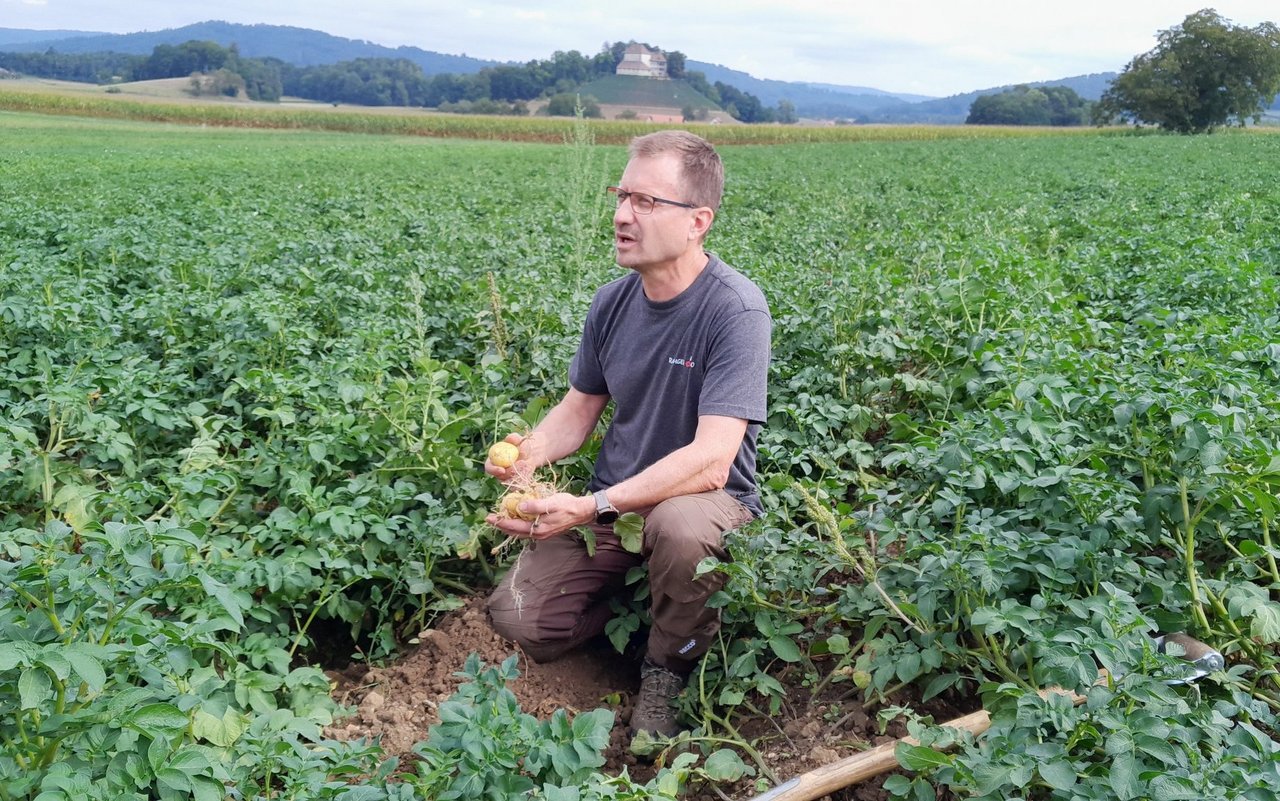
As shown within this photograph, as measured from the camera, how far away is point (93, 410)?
3873 millimetres

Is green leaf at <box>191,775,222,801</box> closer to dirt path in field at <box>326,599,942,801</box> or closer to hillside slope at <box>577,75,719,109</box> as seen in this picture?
dirt path in field at <box>326,599,942,801</box>

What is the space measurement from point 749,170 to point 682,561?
22.2 m

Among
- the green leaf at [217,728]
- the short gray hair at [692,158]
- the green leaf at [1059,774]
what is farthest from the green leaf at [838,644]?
the green leaf at [217,728]

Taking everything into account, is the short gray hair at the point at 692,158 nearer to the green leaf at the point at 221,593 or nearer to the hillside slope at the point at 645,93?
the green leaf at the point at 221,593

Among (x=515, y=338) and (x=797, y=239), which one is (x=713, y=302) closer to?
(x=515, y=338)

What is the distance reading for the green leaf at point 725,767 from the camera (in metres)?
2.45

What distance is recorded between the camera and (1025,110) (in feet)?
254

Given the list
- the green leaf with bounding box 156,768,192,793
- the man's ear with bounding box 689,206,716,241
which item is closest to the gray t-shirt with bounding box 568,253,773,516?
the man's ear with bounding box 689,206,716,241

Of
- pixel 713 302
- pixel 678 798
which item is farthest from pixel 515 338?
pixel 678 798

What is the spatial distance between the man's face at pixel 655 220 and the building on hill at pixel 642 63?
320 ft

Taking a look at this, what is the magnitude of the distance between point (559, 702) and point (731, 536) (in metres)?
0.78

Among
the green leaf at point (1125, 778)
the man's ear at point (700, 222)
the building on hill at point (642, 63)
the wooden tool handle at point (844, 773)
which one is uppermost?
the building on hill at point (642, 63)

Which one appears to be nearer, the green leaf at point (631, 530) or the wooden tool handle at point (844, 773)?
the wooden tool handle at point (844, 773)

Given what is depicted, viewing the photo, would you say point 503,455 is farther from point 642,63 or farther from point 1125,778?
point 642,63
